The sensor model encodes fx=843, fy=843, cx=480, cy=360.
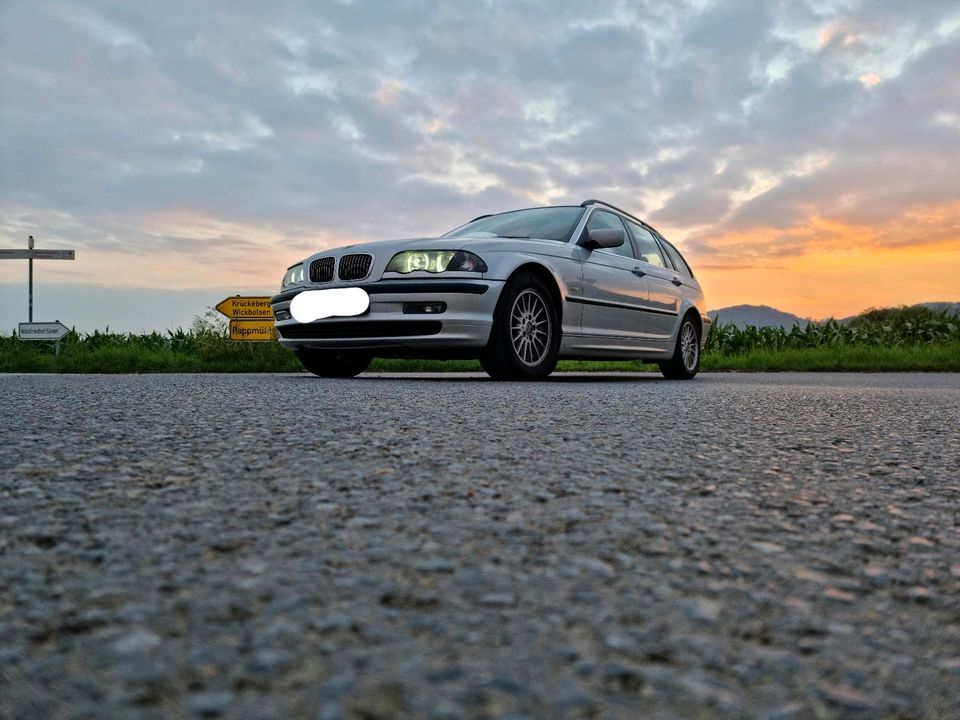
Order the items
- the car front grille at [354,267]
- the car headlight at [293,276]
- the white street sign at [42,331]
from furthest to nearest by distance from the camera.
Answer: the white street sign at [42,331] < the car headlight at [293,276] < the car front grille at [354,267]

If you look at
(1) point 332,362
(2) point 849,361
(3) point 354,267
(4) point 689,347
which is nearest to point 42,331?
(1) point 332,362

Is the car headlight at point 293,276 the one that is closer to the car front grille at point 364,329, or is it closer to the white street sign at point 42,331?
the car front grille at point 364,329

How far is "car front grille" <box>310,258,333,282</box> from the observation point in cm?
659

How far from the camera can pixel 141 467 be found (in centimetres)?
217

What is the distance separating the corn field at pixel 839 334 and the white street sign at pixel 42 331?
1141 cm

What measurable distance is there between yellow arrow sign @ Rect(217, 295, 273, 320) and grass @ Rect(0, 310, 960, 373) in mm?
332

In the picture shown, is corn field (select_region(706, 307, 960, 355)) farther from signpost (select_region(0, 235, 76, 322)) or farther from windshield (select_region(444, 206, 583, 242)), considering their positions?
signpost (select_region(0, 235, 76, 322))

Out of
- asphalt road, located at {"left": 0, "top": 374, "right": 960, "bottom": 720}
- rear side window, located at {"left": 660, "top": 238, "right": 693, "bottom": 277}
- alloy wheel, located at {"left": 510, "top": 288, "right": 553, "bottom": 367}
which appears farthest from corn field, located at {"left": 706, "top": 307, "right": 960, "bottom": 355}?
asphalt road, located at {"left": 0, "top": 374, "right": 960, "bottom": 720}

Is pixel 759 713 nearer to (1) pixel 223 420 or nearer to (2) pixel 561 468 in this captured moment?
(2) pixel 561 468

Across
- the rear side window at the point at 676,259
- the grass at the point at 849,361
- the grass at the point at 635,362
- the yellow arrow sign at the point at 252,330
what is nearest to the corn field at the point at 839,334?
the grass at the point at 635,362

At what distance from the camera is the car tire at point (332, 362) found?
23.5ft

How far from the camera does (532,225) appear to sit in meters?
7.32

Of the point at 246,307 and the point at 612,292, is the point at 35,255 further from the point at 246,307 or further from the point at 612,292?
the point at 612,292

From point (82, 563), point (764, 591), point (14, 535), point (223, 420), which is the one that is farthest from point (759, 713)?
point (223, 420)
